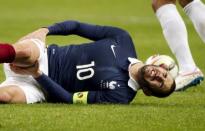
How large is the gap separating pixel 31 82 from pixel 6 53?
0.81 m

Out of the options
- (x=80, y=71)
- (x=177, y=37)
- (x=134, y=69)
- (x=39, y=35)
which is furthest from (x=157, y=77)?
(x=177, y=37)

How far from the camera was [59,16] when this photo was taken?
75.2ft

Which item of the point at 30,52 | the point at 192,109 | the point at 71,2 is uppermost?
the point at 30,52

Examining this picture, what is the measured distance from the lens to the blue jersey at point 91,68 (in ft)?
31.0

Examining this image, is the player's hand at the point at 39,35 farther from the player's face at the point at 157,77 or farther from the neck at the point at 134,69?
the player's face at the point at 157,77

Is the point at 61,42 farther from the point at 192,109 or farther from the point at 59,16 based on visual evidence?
the point at 192,109

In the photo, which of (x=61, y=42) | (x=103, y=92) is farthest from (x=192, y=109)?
(x=61, y=42)

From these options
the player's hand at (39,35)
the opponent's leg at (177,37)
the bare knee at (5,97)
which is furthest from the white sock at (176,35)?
the bare knee at (5,97)

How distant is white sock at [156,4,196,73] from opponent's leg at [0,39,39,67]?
6.54 feet

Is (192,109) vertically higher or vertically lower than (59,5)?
higher

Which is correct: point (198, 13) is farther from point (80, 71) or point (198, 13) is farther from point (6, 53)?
point (6, 53)

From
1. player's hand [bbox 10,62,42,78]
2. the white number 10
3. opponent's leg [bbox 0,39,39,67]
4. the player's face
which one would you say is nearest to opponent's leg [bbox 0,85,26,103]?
player's hand [bbox 10,62,42,78]

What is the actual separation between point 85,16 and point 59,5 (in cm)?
404

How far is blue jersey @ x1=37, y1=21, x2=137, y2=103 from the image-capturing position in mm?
9461
